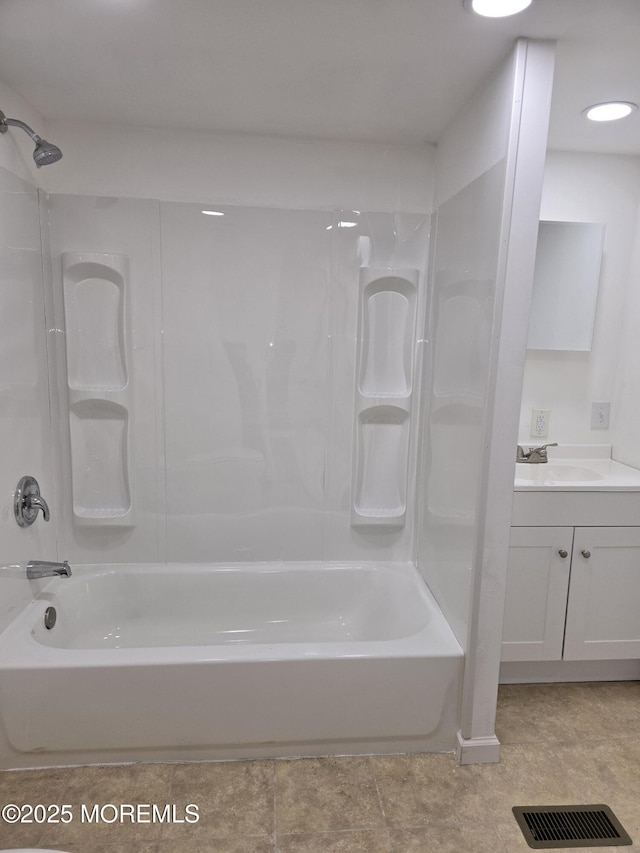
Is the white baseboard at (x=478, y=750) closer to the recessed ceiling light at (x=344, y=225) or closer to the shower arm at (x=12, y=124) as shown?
the recessed ceiling light at (x=344, y=225)

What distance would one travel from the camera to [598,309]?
2.69 m

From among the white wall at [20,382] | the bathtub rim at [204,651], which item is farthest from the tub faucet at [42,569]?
the bathtub rim at [204,651]

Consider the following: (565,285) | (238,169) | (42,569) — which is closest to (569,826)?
(42,569)

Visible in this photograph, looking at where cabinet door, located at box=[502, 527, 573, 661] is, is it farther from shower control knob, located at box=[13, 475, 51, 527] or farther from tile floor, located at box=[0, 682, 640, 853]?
shower control knob, located at box=[13, 475, 51, 527]

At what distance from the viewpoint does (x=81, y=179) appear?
7.69 feet

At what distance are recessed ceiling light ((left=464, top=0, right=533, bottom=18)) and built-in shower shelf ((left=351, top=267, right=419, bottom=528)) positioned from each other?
1.10 m

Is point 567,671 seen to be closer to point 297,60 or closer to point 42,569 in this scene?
point 42,569

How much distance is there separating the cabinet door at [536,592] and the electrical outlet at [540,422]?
0.58 metres

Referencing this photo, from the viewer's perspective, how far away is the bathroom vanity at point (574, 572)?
7.55 ft

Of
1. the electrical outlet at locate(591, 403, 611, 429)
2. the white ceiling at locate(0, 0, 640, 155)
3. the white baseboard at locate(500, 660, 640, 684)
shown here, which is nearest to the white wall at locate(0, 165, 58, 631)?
the white ceiling at locate(0, 0, 640, 155)

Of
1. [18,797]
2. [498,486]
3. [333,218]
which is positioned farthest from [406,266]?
[18,797]

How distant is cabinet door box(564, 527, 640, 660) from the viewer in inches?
92.5

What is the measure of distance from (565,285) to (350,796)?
224 centimetres

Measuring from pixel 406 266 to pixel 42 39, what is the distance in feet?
4.99
